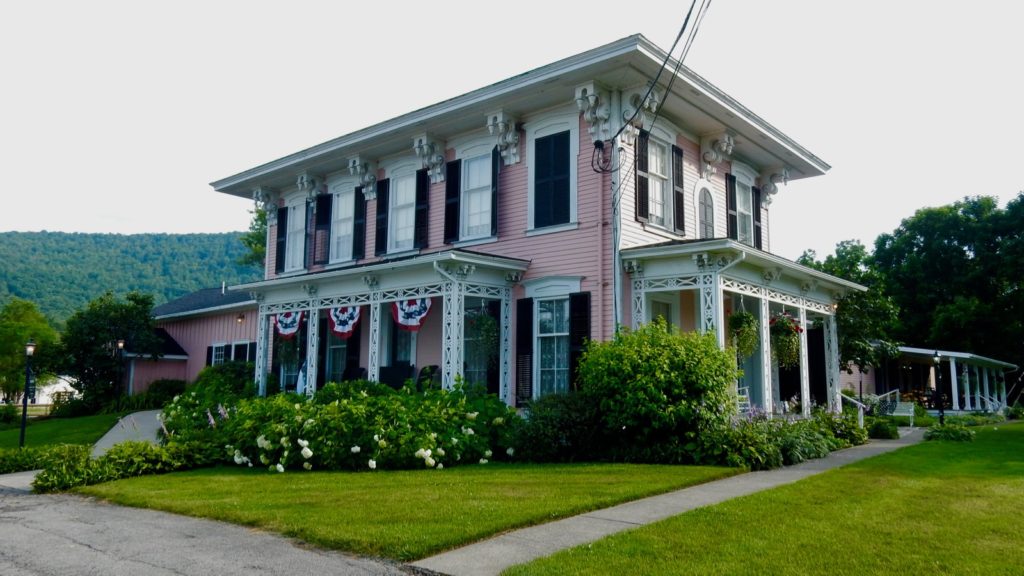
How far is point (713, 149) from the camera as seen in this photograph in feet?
51.3

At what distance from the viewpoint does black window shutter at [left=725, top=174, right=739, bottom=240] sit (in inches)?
650

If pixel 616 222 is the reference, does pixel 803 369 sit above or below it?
below

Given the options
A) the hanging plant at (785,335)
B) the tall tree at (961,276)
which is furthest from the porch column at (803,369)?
the tall tree at (961,276)

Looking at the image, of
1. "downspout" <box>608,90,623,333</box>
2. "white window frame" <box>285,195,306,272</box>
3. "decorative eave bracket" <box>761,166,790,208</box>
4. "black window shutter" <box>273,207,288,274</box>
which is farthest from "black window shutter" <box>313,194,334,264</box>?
"decorative eave bracket" <box>761,166,790,208</box>

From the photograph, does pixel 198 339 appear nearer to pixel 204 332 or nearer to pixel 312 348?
pixel 204 332

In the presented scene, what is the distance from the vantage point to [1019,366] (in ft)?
118

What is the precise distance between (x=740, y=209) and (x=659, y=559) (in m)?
13.2

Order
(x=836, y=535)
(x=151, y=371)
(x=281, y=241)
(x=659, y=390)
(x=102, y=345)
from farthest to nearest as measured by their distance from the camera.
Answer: (x=151, y=371) → (x=102, y=345) → (x=281, y=241) → (x=659, y=390) → (x=836, y=535)

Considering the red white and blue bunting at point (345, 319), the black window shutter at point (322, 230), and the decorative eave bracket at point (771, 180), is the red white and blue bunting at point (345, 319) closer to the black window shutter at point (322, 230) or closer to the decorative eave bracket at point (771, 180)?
the black window shutter at point (322, 230)

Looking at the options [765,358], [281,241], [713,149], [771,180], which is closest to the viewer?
[765,358]

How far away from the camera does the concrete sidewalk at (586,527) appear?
535 cm

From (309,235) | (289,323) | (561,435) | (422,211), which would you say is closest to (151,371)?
(309,235)

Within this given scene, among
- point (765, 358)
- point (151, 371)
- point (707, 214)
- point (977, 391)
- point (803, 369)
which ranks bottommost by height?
point (977, 391)

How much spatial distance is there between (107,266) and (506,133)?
80282 mm
